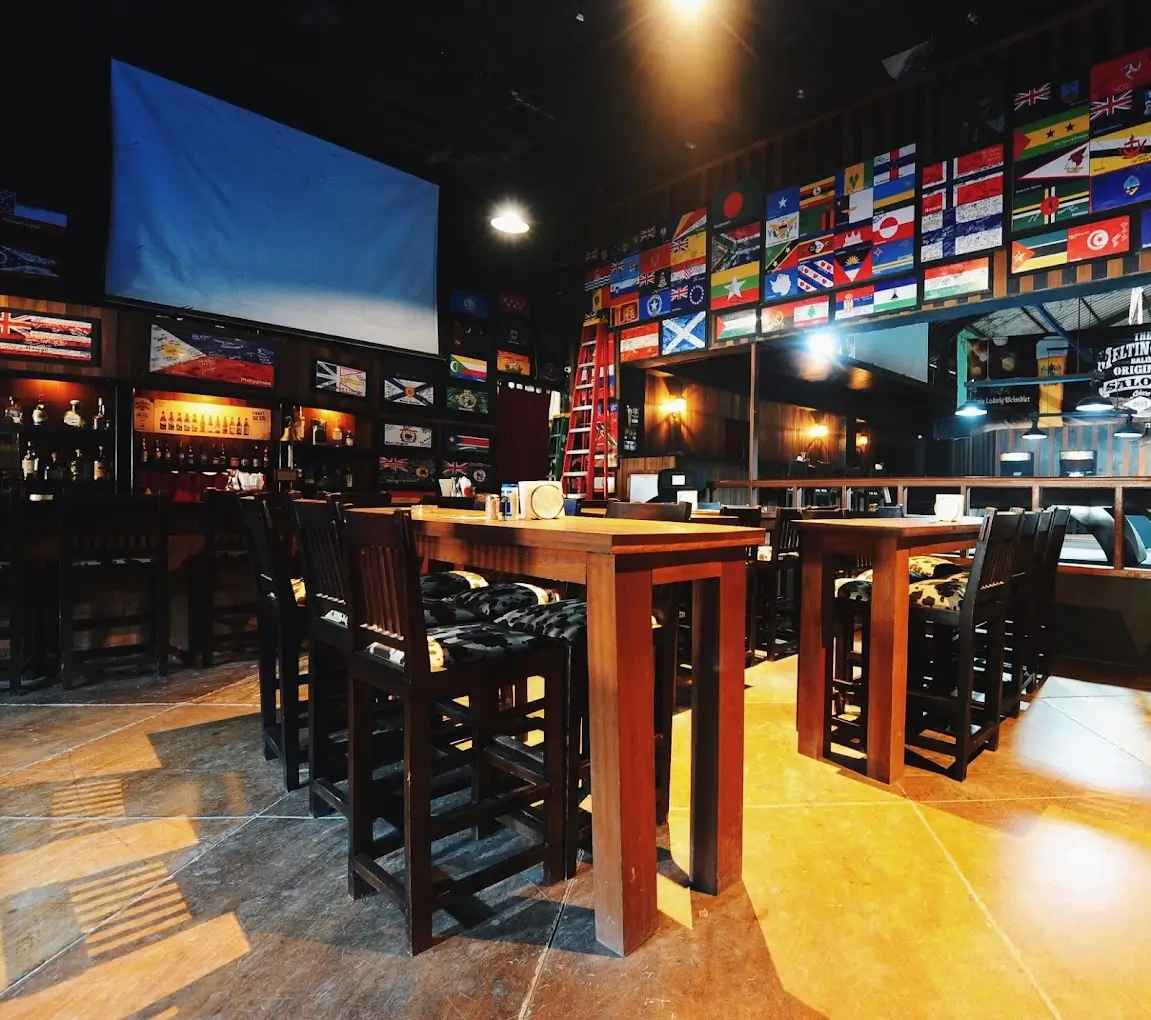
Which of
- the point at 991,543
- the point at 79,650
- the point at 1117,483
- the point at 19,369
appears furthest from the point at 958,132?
the point at 19,369

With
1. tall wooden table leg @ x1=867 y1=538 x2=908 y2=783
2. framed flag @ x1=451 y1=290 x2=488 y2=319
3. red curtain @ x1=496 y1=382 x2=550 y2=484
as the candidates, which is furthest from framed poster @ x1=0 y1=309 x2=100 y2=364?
tall wooden table leg @ x1=867 y1=538 x2=908 y2=783

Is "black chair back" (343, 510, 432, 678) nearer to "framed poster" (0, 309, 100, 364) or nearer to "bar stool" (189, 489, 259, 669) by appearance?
"bar stool" (189, 489, 259, 669)

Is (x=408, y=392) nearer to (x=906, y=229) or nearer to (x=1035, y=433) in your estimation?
(x=906, y=229)

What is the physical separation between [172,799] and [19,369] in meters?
4.68

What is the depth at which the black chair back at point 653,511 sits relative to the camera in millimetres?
2454

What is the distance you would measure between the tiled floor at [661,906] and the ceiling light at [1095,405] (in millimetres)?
10995

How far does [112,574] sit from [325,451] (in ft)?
10.6

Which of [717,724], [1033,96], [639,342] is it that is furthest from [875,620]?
[639,342]

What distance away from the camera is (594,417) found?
303 inches

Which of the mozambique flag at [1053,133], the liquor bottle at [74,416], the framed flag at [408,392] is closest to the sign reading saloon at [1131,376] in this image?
the mozambique flag at [1053,133]

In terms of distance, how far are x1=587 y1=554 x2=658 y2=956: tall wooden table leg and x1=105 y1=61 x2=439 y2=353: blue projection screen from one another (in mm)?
5660

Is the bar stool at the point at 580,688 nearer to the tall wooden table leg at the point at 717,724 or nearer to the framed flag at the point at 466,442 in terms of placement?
the tall wooden table leg at the point at 717,724

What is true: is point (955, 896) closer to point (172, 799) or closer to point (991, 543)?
point (991, 543)

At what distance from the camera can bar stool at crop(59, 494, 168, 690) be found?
3309 mm
